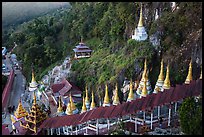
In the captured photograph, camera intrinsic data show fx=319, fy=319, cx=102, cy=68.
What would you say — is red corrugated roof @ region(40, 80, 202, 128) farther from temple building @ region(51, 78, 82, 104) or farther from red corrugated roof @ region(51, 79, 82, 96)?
red corrugated roof @ region(51, 79, 82, 96)

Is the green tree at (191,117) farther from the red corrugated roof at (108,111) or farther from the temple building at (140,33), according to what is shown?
the temple building at (140,33)

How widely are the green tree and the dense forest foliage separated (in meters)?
8.81

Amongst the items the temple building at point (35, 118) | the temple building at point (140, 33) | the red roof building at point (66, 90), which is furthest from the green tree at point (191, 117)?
the red roof building at point (66, 90)

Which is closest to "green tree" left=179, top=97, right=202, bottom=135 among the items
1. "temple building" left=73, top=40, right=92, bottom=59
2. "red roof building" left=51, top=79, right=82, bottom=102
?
"red roof building" left=51, top=79, right=82, bottom=102

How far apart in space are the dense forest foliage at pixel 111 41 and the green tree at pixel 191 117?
8.81 meters

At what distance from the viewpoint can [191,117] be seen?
13.1 meters

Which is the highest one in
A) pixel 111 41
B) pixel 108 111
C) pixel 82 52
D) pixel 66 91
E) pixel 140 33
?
pixel 140 33

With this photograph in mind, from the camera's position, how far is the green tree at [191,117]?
1255cm

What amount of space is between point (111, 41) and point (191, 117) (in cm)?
2057

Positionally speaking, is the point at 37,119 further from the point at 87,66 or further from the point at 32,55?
the point at 32,55

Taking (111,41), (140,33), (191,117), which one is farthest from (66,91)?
(191,117)

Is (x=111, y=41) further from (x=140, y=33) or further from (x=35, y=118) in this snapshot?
(x=35, y=118)

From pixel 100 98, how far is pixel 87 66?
6256 mm

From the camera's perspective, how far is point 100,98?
1015 inches
